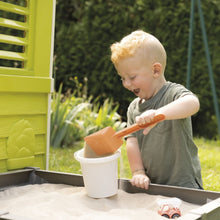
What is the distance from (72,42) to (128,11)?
1018 millimetres

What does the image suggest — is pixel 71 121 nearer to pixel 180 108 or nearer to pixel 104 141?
pixel 104 141

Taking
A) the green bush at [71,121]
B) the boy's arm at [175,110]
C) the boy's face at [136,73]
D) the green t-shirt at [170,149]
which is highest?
the boy's face at [136,73]

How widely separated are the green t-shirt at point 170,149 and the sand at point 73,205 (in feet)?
0.56

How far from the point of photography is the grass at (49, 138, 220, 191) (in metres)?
2.92

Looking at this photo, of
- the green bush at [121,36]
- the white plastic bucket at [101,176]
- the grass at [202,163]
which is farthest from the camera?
the green bush at [121,36]

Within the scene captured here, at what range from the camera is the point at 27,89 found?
2.31 m

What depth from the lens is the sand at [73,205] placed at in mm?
1606

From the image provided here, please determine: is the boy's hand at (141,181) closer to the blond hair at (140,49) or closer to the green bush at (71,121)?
the blond hair at (140,49)

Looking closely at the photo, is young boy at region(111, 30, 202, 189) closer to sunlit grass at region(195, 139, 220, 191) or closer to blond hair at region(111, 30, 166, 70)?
blond hair at region(111, 30, 166, 70)

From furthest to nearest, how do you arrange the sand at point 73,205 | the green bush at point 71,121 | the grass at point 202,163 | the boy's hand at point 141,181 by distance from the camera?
1. the green bush at point 71,121
2. the grass at point 202,163
3. the boy's hand at point 141,181
4. the sand at point 73,205

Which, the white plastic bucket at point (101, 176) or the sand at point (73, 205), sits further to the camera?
the white plastic bucket at point (101, 176)

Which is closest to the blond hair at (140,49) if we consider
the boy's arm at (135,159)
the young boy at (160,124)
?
the young boy at (160,124)

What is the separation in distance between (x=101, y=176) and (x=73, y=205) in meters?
0.19

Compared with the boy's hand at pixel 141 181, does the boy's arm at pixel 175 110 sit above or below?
above
